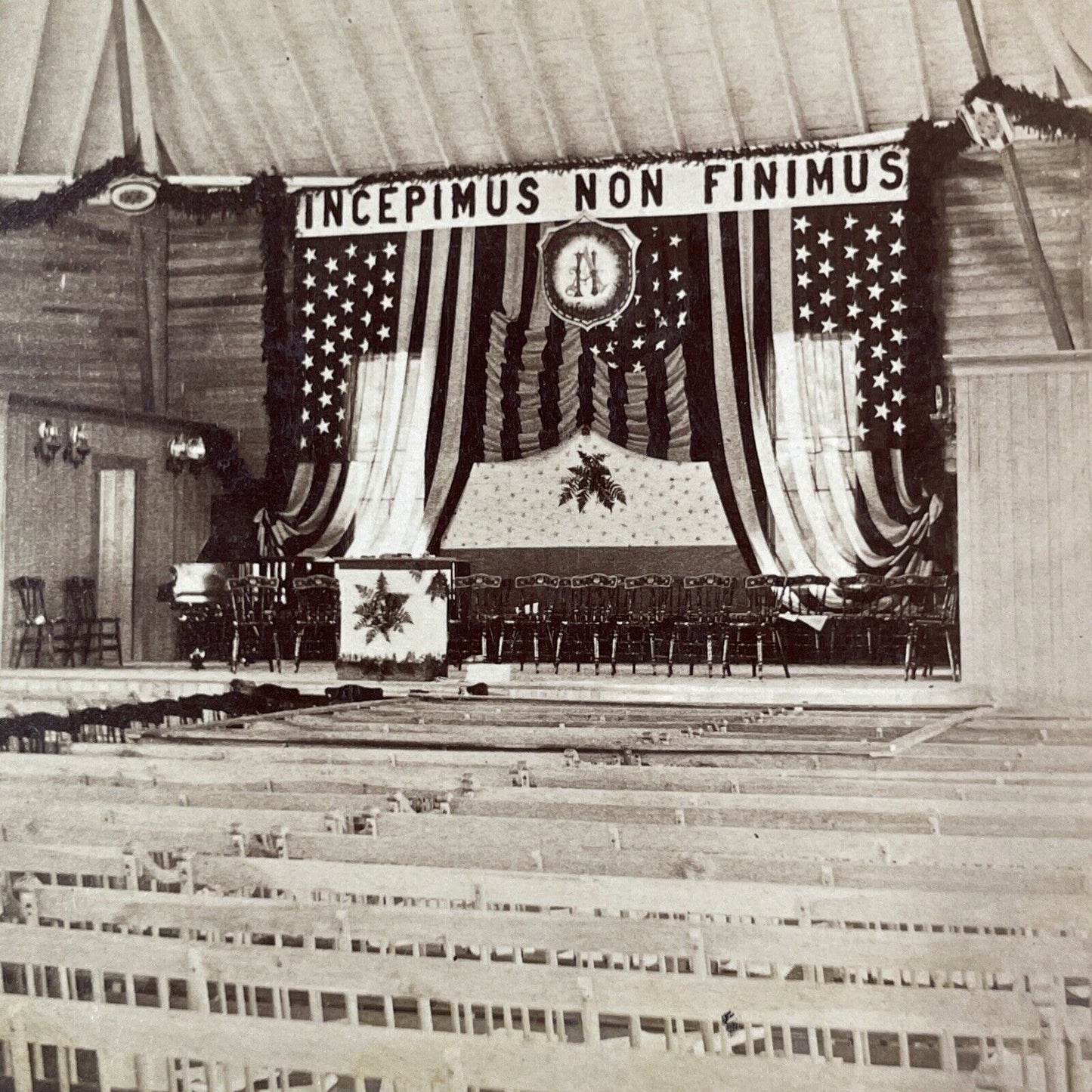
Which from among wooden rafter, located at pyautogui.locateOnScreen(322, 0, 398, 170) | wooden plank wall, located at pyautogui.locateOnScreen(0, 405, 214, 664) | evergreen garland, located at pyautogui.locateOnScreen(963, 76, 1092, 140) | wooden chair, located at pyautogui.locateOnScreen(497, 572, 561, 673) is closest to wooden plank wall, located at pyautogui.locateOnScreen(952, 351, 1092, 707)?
evergreen garland, located at pyautogui.locateOnScreen(963, 76, 1092, 140)

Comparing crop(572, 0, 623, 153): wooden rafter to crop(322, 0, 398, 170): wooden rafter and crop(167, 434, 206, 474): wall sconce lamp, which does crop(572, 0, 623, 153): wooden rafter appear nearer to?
crop(322, 0, 398, 170): wooden rafter

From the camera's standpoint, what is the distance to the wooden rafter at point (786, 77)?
11648 mm

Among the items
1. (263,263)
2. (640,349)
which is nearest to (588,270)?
(640,349)

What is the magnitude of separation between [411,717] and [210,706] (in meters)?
1.34

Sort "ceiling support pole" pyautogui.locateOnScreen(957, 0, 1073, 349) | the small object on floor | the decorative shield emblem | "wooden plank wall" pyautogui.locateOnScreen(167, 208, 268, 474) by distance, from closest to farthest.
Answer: the small object on floor
"ceiling support pole" pyautogui.locateOnScreen(957, 0, 1073, 349)
the decorative shield emblem
"wooden plank wall" pyautogui.locateOnScreen(167, 208, 268, 474)

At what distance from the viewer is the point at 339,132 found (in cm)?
1285

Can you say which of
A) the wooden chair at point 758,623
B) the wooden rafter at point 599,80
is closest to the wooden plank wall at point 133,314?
the wooden rafter at point 599,80

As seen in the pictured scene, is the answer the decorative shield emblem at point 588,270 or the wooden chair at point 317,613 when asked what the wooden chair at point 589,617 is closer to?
the wooden chair at point 317,613

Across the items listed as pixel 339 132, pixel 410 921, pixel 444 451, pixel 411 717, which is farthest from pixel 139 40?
pixel 410 921

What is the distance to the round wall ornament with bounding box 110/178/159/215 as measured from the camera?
1296 cm

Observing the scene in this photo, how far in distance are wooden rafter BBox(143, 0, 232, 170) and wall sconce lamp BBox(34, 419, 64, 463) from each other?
3.12 m

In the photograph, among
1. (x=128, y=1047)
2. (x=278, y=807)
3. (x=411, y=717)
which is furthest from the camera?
(x=411, y=717)

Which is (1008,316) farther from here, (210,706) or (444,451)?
(210,706)

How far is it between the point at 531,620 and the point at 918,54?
5312mm
